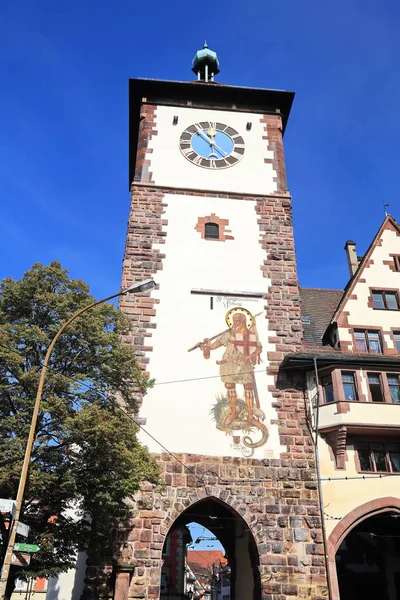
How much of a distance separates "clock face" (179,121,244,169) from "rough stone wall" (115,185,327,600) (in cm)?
607

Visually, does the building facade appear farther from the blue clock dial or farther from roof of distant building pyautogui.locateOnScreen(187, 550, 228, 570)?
roof of distant building pyautogui.locateOnScreen(187, 550, 228, 570)

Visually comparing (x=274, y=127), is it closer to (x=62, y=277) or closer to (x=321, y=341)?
(x=321, y=341)

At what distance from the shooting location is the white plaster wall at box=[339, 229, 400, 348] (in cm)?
1611

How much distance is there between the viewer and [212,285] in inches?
659

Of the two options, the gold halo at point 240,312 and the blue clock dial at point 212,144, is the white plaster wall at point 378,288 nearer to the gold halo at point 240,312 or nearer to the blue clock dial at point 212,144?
the gold halo at point 240,312

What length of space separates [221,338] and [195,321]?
0.91 metres

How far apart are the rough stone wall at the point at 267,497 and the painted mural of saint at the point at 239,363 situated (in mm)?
538

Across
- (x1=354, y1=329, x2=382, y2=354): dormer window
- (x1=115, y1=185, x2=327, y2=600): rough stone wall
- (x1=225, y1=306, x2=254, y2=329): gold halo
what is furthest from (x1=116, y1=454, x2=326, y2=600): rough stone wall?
(x1=225, y1=306, x2=254, y2=329): gold halo

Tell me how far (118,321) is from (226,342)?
375cm

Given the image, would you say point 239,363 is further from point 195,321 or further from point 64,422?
point 64,422

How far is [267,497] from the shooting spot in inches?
539

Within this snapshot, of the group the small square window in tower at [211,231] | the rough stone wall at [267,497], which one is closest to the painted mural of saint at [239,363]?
the rough stone wall at [267,497]

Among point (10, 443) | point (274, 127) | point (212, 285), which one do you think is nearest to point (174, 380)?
point (212, 285)

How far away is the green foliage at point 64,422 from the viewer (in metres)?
10.4
